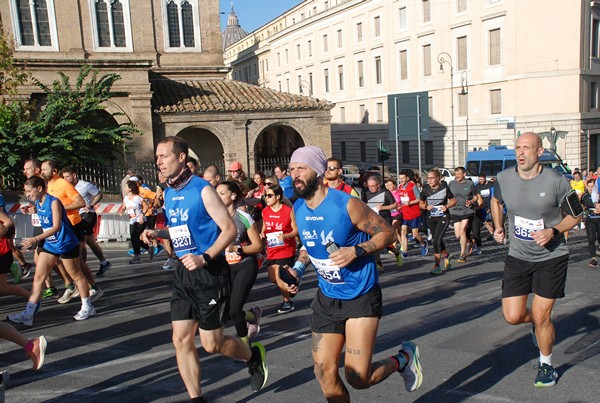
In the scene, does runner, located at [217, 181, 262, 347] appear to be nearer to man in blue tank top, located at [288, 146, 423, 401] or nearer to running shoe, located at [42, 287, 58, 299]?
man in blue tank top, located at [288, 146, 423, 401]

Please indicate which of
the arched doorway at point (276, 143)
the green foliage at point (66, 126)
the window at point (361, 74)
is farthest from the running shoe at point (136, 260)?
the window at point (361, 74)

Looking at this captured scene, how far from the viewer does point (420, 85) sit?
1864 inches

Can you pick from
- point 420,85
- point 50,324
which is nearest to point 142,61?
point 50,324

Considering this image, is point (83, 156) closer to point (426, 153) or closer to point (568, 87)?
point (568, 87)

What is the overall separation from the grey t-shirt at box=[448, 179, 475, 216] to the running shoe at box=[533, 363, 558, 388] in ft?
20.7

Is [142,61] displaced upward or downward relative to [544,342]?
upward

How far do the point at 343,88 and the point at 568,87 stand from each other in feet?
78.2

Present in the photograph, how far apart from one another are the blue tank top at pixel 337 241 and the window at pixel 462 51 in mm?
42582

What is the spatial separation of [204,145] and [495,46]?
25.3m

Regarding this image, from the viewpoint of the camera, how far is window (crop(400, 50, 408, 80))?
4856cm

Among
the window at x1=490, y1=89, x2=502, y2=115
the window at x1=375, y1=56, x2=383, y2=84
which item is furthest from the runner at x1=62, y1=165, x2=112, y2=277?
the window at x1=375, y1=56, x2=383, y2=84

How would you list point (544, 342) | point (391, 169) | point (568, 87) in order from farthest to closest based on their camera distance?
point (391, 169), point (568, 87), point (544, 342)

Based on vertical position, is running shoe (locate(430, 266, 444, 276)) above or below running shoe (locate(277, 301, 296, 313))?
below

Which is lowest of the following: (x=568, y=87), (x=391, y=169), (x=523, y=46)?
(x=391, y=169)
